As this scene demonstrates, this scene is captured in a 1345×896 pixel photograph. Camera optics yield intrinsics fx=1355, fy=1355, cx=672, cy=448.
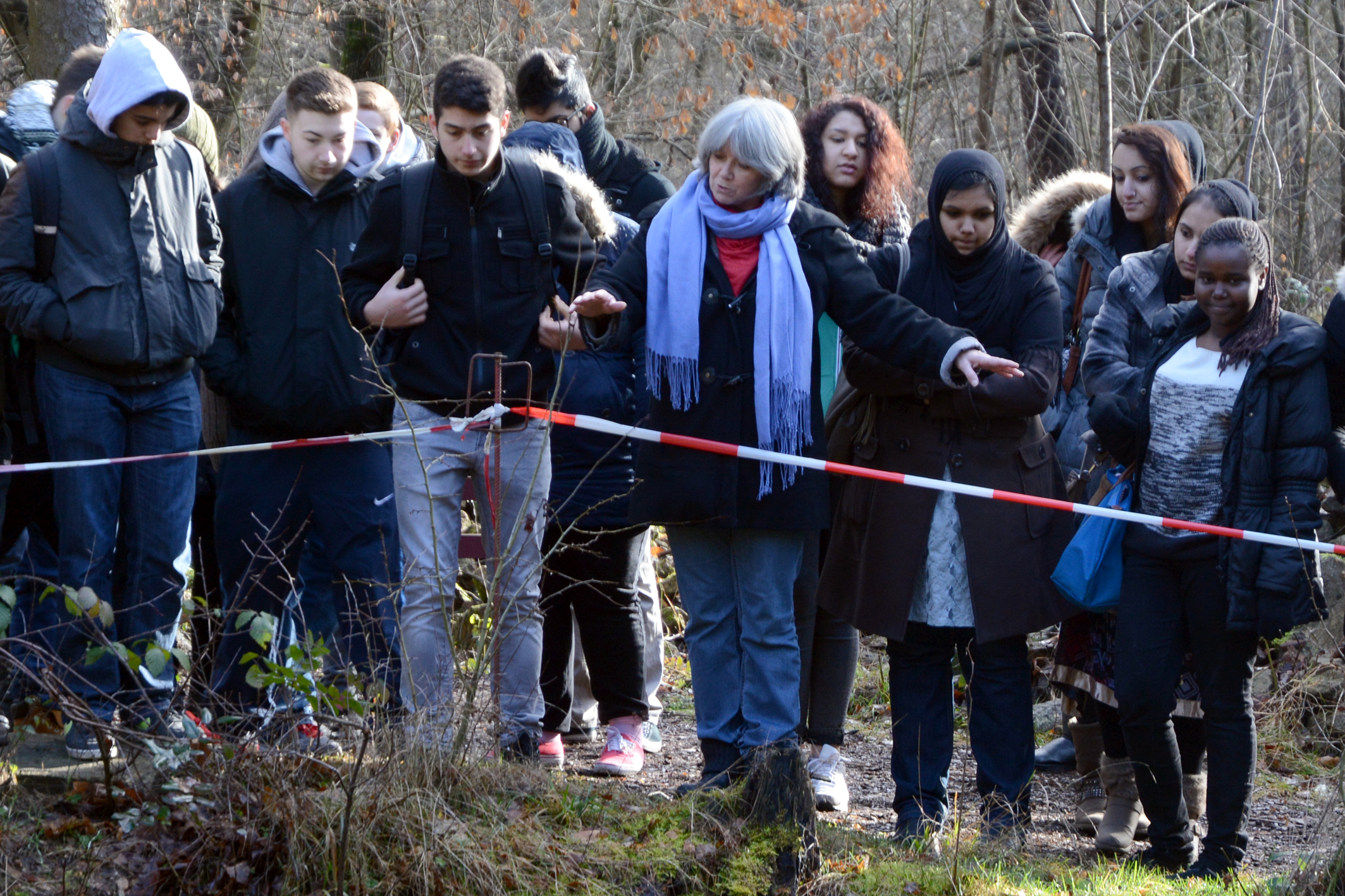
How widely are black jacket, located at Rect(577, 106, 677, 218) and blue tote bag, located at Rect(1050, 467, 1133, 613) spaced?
2.66 meters

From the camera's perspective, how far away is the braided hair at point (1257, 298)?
4016 mm

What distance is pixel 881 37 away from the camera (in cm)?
1352

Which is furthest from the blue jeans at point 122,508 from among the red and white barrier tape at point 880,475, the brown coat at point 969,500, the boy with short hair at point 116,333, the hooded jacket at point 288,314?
the brown coat at point 969,500

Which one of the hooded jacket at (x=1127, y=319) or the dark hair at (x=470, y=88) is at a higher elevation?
the dark hair at (x=470, y=88)

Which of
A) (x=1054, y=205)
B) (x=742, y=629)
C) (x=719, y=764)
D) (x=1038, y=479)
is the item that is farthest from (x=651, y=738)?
(x=1054, y=205)

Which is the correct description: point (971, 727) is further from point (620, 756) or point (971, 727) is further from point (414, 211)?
point (414, 211)

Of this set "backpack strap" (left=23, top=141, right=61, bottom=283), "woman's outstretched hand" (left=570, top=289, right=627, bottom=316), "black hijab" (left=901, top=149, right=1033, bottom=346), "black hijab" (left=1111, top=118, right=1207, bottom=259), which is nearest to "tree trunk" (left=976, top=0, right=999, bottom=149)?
"black hijab" (left=1111, top=118, right=1207, bottom=259)

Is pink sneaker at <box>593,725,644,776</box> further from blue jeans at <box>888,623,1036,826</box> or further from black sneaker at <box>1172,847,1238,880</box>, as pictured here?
black sneaker at <box>1172,847,1238,880</box>

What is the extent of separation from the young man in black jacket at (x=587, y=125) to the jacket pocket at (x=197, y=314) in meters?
1.86

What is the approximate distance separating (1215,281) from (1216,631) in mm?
1041

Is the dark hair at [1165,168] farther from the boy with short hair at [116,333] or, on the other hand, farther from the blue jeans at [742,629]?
the boy with short hair at [116,333]

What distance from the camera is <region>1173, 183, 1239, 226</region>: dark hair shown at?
4379 mm

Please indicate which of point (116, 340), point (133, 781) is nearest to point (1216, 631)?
point (133, 781)

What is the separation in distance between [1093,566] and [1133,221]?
1604mm
